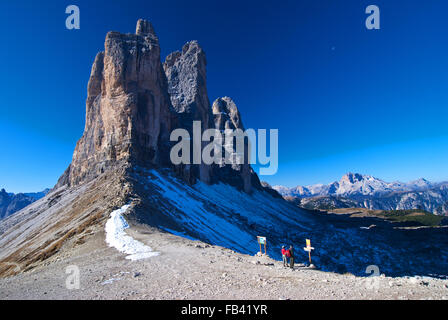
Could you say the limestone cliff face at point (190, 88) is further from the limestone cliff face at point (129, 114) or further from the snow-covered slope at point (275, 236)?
the snow-covered slope at point (275, 236)

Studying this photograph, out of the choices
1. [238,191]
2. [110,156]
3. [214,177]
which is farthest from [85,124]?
[238,191]

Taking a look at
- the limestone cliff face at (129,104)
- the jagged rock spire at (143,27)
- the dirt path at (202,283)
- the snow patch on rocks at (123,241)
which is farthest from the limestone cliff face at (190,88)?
the dirt path at (202,283)

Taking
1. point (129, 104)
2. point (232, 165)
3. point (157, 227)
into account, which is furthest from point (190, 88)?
point (157, 227)

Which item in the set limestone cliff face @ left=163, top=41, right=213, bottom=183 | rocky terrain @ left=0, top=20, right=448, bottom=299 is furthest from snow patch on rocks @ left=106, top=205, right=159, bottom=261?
limestone cliff face @ left=163, top=41, right=213, bottom=183

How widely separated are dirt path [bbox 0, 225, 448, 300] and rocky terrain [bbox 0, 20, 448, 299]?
0.07 meters

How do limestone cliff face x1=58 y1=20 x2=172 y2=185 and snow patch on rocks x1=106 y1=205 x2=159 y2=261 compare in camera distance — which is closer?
snow patch on rocks x1=106 y1=205 x2=159 y2=261

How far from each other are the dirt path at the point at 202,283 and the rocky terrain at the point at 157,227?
66 mm

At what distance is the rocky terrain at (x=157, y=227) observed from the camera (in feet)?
29.0

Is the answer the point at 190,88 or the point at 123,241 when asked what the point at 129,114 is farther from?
the point at 190,88

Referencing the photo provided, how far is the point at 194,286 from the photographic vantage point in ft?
26.6

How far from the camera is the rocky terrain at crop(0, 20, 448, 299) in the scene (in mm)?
8852

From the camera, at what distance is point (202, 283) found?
837 cm

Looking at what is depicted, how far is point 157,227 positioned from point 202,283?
13922 mm

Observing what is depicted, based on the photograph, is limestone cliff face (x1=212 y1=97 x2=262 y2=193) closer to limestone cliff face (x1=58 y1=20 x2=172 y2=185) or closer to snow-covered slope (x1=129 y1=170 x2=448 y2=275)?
snow-covered slope (x1=129 y1=170 x2=448 y2=275)
